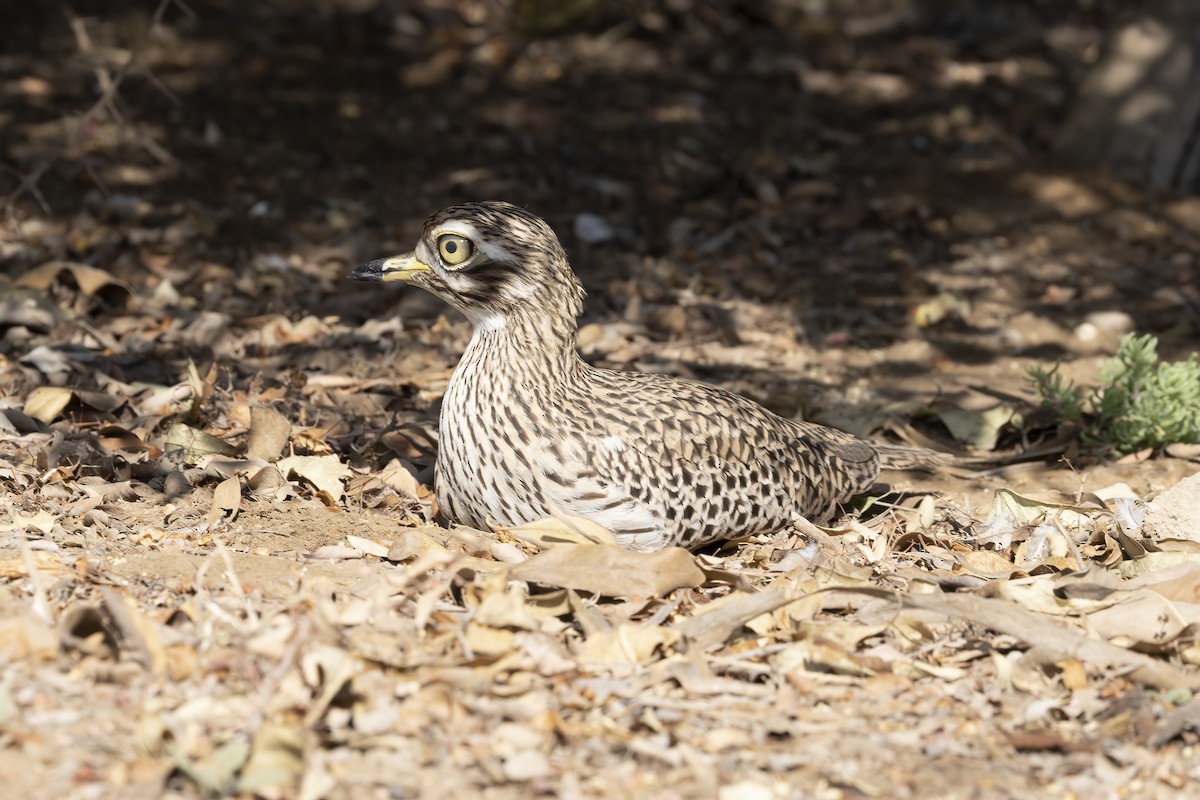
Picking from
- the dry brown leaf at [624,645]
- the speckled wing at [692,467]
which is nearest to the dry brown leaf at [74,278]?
the speckled wing at [692,467]

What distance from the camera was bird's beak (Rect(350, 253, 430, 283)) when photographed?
5035mm

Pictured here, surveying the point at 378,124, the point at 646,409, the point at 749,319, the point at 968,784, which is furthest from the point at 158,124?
the point at 968,784

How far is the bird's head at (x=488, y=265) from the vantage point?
4969 millimetres

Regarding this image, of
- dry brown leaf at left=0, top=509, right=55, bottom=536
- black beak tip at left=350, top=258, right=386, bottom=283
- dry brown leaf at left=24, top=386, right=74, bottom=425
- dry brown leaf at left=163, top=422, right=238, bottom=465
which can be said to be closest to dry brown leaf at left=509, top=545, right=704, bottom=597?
black beak tip at left=350, top=258, right=386, bottom=283

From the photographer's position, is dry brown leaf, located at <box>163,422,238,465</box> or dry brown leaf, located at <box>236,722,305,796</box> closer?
dry brown leaf, located at <box>236,722,305,796</box>

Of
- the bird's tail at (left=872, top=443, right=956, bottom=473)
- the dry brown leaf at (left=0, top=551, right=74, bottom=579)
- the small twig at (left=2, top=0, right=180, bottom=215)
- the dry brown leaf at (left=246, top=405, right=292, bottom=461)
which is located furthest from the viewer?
the small twig at (left=2, top=0, right=180, bottom=215)

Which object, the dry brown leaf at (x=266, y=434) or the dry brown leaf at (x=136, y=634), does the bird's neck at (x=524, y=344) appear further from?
the dry brown leaf at (x=136, y=634)

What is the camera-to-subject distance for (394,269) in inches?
198

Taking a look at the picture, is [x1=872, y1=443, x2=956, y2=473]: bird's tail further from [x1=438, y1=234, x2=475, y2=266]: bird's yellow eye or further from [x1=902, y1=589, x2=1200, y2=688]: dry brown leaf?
[x1=438, y1=234, x2=475, y2=266]: bird's yellow eye

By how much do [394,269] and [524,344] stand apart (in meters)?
0.52

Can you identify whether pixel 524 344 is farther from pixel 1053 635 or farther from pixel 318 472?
pixel 1053 635

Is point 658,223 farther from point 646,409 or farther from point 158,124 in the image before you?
point 646,409

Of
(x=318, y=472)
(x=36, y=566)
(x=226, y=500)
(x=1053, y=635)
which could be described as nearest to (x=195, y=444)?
(x=318, y=472)

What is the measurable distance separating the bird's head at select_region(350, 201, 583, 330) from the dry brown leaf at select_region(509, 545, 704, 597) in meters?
0.97
